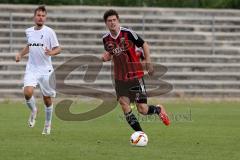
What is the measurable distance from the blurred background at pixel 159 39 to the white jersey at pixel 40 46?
11699mm

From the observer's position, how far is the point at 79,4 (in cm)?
3288

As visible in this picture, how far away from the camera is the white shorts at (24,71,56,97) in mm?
15227

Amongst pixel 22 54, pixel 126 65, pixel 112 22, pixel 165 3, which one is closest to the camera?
pixel 112 22

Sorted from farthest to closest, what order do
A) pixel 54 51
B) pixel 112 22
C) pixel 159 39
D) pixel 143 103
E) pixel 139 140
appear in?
pixel 159 39 → pixel 54 51 → pixel 143 103 → pixel 112 22 → pixel 139 140

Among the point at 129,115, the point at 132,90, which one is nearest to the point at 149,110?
the point at 132,90

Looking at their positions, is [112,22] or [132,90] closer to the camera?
[112,22]

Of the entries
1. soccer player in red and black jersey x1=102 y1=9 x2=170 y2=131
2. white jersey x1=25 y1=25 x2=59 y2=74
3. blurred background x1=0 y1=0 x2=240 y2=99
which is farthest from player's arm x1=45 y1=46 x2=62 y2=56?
blurred background x1=0 y1=0 x2=240 y2=99

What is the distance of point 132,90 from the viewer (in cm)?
1316

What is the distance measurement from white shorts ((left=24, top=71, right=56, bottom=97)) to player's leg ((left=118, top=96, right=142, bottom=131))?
8.54 feet

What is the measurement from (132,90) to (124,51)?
0.66 metres

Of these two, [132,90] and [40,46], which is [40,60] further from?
[132,90]

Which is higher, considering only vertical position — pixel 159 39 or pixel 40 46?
→ pixel 40 46

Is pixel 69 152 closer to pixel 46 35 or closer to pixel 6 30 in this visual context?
pixel 46 35

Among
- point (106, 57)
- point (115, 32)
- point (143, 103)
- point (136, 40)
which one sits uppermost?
point (115, 32)
